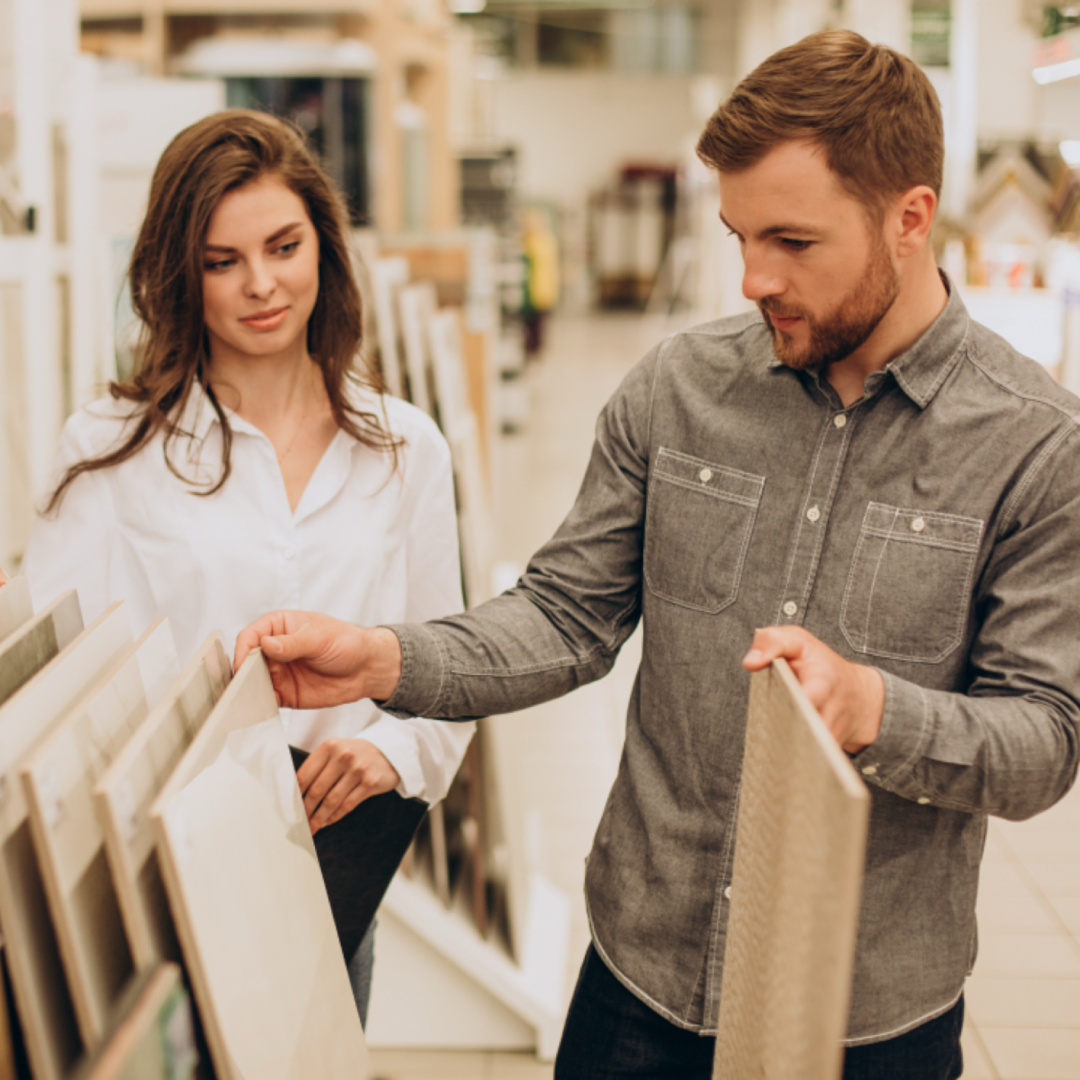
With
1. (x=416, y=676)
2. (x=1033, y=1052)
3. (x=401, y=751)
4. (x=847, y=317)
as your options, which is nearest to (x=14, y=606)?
(x=416, y=676)

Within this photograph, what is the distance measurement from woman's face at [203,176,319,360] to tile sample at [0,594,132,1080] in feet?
2.87

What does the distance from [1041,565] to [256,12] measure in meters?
3.83

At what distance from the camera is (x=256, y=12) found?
13.6 ft

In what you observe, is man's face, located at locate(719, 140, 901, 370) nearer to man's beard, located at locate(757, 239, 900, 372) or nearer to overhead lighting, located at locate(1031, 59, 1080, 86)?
man's beard, located at locate(757, 239, 900, 372)

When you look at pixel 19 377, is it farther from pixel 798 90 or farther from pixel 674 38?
pixel 674 38

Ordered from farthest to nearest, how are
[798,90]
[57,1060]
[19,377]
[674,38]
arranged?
[674,38] < [19,377] < [798,90] < [57,1060]

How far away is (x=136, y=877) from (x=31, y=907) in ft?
0.25

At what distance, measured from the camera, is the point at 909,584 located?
3.94ft

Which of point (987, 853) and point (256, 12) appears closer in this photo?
point (987, 853)

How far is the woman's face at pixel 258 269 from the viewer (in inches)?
62.2

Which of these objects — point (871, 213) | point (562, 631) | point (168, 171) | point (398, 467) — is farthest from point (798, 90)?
point (168, 171)

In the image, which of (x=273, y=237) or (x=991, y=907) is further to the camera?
(x=991, y=907)

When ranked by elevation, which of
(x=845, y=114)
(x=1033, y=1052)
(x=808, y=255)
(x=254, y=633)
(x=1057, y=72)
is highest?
(x=1057, y=72)

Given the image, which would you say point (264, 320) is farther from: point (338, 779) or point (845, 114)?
point (845, 114)
